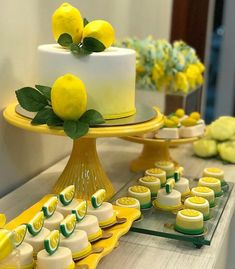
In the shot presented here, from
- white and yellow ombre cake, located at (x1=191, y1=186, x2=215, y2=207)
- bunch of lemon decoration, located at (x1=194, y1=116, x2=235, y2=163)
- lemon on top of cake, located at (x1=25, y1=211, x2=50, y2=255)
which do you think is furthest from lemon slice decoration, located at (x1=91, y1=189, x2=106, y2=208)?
bunch of lemon decoration, located at (x1=194, y1=116, x2=235, y2=163)

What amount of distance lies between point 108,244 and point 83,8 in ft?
2.23

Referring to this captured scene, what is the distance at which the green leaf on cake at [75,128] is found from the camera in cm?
82

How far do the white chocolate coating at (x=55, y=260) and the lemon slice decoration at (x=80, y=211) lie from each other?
81 mm

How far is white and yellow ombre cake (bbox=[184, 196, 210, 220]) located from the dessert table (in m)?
0.04

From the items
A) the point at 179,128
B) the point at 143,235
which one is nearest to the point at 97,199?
the point at 143,235

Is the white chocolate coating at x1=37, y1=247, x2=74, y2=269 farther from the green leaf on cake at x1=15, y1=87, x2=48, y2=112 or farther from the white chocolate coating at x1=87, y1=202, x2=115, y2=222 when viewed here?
the green leaf on cake at x1=15, y1=87, x2=48, y2=112

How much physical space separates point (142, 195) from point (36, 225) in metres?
0.26

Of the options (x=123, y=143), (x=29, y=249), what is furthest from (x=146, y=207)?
(x=123, y=143)

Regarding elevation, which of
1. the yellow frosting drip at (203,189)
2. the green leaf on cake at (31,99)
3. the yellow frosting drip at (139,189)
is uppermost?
the green leaf on cake at (31,99)

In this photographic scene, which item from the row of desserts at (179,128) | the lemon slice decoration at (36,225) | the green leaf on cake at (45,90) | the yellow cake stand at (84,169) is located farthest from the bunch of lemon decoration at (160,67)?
the lemon slice decoration at (36,225)

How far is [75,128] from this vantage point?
2.73ft

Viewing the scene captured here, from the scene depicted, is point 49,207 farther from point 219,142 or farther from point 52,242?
point 219,142

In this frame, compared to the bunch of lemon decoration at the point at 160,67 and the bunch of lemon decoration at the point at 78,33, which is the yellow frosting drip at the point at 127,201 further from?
the bunch of lemon decoration at the point at 160,67

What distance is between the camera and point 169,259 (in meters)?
0.78
